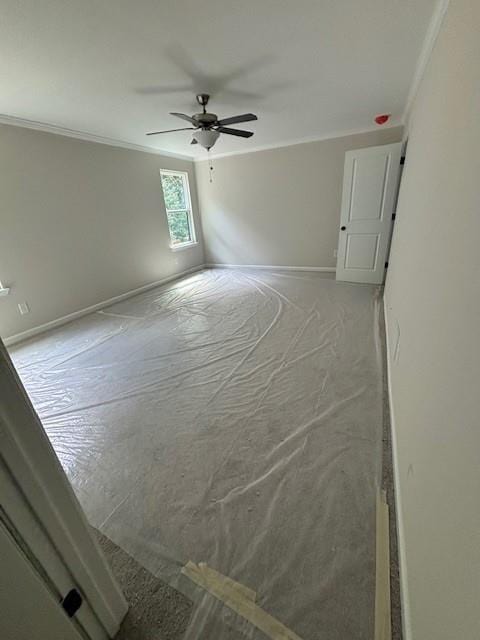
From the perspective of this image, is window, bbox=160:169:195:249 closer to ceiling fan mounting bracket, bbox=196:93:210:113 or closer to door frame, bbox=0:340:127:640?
ceiling fan mounting bracket, bbox=196:93:210:113

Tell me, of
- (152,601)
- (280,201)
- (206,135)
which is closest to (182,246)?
(280,201)

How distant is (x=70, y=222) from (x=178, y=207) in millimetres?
2436

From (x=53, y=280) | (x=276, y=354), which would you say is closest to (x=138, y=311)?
(x=53, y=280)

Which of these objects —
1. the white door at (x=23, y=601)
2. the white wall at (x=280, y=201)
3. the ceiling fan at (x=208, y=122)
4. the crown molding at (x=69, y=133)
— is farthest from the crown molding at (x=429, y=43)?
the crown molding at (x=69, y=133)

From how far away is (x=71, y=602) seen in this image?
69 centimetres

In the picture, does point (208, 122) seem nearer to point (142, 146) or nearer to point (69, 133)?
point (69, 133)

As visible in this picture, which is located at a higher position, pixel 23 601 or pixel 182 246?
pixel 182 246

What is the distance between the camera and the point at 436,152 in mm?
1354

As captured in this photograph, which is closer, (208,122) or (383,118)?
(208,122)

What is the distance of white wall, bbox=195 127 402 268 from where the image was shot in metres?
4.41

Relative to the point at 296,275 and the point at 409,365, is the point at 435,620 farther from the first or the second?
the point at 296,275

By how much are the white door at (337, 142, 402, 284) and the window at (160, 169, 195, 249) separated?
3156mm

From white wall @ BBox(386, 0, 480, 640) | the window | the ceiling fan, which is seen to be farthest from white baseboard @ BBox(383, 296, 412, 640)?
the window

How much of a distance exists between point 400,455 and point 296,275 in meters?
3.98
